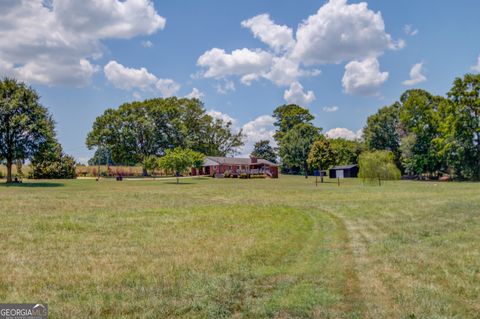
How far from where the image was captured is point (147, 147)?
85688mm

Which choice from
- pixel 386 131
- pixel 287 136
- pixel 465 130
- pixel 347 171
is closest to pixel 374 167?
pixel 465 130

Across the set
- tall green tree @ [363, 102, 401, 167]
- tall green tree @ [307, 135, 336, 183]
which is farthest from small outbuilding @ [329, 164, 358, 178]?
tall green tree @ [307, 135, 336, 183]

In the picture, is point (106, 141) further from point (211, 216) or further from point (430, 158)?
point (211, 216)

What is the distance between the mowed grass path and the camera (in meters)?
6.55

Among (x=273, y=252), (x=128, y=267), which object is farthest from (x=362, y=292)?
(x=128, y=267)

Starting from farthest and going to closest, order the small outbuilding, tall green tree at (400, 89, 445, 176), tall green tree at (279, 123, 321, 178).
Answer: tall green tree at (279, 123, 321, 178) → the small outbuilding → tall green tree at (400, 89, 445, 176)

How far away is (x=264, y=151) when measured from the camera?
4461 inches

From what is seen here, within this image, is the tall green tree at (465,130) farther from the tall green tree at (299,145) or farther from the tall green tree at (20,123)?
the tall green tree at (20,123)

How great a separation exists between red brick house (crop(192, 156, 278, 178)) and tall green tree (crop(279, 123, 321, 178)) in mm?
4471

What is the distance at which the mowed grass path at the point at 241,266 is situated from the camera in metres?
6.55

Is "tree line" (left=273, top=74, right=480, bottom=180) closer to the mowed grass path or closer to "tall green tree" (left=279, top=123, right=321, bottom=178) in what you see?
"tall green tree" (left=279, top=123, right=321, bottom=178)

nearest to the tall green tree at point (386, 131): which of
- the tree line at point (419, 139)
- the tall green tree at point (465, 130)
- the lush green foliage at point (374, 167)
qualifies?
the tree line at point (419, 139)

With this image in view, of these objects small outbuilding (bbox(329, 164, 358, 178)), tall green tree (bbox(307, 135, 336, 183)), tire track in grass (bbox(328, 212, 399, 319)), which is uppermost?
tall green tree (bbox(307, 135, 336, 183))

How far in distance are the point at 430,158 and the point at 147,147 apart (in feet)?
189
